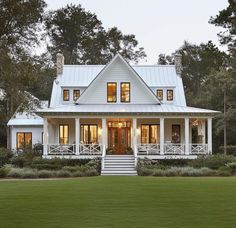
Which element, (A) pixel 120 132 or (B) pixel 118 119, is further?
(A) pixel 120 132

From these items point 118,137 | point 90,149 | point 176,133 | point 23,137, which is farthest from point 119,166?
point 23,137

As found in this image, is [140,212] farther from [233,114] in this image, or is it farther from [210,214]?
[233,114]

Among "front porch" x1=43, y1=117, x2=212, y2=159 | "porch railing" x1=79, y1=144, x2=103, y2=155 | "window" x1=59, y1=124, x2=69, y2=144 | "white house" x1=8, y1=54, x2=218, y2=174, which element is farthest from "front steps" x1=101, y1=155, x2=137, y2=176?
"window" x1=59, y1=124, x2=69, y2=144

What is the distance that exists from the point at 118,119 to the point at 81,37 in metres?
34.6

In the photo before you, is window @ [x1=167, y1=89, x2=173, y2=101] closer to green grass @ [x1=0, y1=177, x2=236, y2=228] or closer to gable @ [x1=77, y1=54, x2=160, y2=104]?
gable @ [x1=77, y1=54, x2=160, y2=104]

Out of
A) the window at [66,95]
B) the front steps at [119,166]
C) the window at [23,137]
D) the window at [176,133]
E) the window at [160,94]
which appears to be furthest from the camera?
the window at [23,137]

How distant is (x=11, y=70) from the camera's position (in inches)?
652

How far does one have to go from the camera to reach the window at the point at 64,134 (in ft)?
137

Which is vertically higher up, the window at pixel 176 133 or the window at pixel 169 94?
the window at pixel 169 94

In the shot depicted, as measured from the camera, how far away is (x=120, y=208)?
14062mm

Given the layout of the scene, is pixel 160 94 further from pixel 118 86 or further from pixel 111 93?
pixel 111 93

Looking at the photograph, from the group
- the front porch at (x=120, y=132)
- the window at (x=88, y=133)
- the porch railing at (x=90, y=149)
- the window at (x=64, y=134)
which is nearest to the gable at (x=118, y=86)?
the front porch at (x=120, y=132)

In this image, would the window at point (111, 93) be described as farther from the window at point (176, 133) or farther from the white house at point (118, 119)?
the window at point (176, 133)

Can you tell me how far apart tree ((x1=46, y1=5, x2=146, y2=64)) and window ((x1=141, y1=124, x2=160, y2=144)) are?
105 ft
